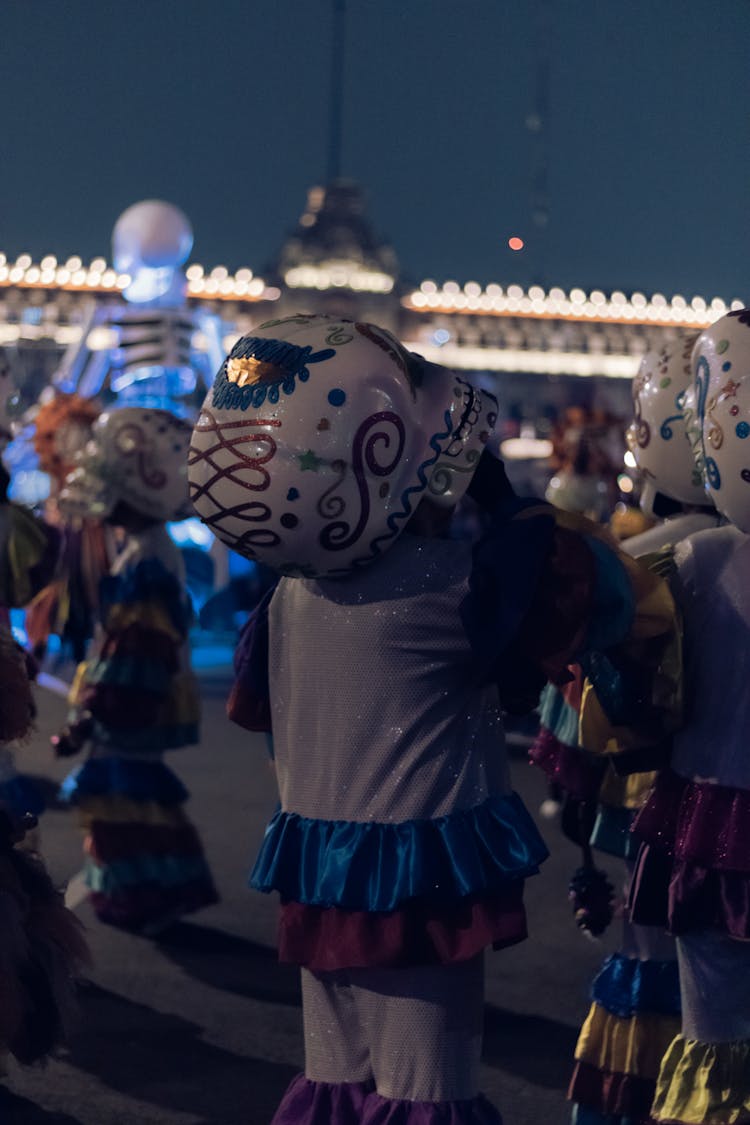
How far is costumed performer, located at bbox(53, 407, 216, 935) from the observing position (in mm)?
5590

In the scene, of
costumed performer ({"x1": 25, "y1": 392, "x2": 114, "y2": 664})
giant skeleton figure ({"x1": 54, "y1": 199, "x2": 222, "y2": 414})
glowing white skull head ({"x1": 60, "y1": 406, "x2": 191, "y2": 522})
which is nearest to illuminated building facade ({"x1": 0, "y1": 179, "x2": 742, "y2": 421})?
giant skeleton figure ({"x1": 54, "y1": 199, "x2": 222, "y2": 414})

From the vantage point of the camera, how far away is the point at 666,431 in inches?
147

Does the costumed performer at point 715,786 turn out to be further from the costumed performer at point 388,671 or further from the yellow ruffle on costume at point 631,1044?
the yellow ruffle on costume at point 631,1044

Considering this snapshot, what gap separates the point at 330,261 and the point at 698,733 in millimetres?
55080

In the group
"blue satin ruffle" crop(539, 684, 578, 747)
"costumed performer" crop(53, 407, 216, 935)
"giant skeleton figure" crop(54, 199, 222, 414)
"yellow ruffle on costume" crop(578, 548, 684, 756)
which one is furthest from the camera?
"giant skeleton figure" crop(54, 199, 222, 414)

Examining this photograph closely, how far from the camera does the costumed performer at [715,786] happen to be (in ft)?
9.75

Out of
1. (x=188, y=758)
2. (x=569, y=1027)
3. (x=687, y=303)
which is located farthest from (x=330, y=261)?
(x=569, y=1027)

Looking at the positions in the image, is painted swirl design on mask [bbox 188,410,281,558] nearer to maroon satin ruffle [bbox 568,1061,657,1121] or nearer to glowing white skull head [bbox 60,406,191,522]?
maroon satin ruffle [bbox 568,1061,657,1121]

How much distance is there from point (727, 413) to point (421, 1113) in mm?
1318

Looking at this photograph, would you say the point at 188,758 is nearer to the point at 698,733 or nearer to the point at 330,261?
the point at 698,733

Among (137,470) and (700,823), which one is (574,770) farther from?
(137,470)

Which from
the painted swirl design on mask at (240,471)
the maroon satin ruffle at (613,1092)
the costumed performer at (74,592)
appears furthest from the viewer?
the costumed performer at (74,592)

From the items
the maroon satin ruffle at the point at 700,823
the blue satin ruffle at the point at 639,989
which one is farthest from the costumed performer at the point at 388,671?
the blue satin ruffle at the point at 639,989

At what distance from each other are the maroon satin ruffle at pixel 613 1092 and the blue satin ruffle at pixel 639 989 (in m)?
0.13
